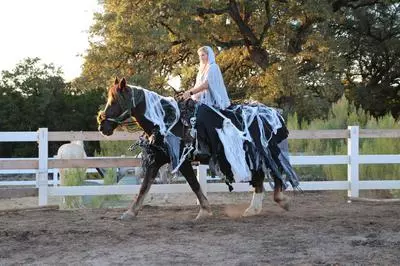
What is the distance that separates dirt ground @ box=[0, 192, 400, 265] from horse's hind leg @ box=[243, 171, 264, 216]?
0.55ft

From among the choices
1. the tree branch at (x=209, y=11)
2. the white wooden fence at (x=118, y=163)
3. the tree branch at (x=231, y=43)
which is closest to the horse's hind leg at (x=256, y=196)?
the white wooden fence at (x=118, y=163)

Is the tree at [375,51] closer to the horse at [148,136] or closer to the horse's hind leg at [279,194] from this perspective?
the horse's hind leg at [279,194]

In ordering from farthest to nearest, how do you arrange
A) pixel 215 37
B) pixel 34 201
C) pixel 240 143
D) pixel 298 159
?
pixel 215 37 < pixel 34 201 < pixel 298 159 < pixel 240 143

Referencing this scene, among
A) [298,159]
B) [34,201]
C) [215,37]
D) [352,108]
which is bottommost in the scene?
[34,201]

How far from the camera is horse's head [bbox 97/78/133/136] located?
7012 mm

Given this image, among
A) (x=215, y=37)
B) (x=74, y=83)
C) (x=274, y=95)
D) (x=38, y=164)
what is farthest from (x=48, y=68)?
(x=38, y=164)

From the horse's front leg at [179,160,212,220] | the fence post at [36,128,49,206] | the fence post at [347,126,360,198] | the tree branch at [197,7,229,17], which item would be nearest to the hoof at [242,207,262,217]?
the horse's front leg at [179,160,212,220]

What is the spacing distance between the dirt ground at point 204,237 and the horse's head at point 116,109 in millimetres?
1188

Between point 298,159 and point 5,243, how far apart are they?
520 centimetres

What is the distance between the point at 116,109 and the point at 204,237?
203 centimetres

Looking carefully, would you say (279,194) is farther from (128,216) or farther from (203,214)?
(128,216)

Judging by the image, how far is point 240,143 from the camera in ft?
23.9

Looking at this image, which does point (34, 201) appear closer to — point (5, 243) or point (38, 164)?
point (38, 164)

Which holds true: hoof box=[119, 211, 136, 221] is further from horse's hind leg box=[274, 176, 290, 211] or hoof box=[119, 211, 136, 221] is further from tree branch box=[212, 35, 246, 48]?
tree branch box=[212, 35, 246, 48]
